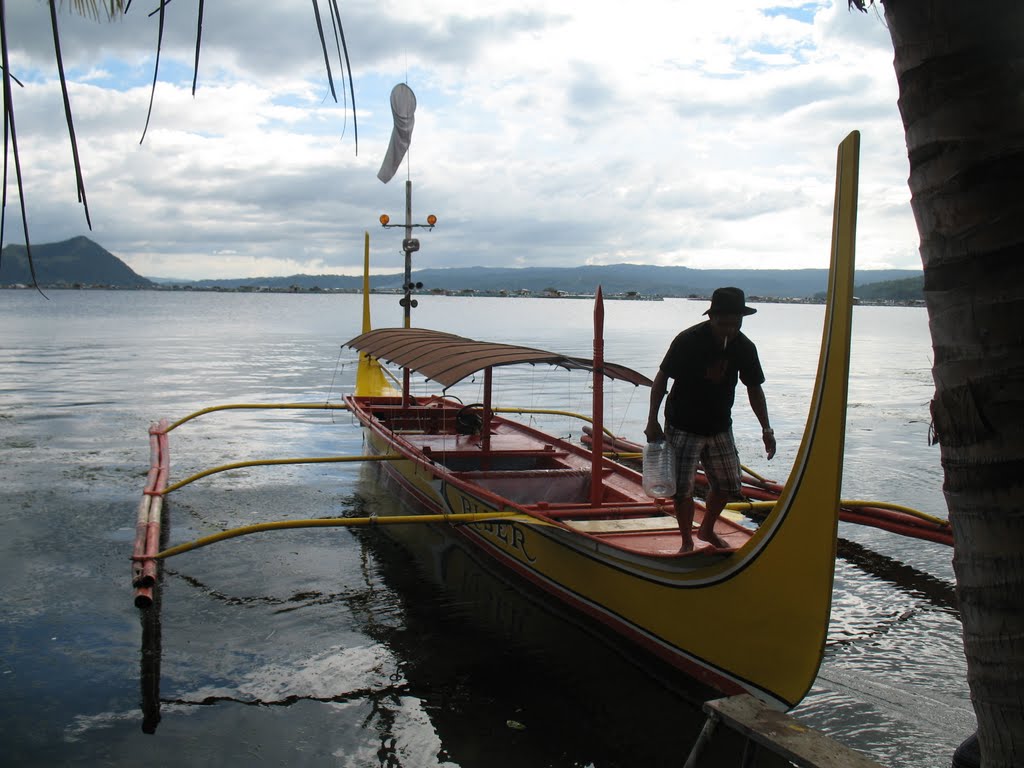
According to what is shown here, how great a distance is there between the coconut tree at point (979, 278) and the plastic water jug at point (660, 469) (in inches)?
138

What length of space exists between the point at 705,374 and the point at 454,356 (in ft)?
12.0

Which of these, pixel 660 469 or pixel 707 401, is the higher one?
pixel 707 401

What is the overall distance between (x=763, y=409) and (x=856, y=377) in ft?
84.1

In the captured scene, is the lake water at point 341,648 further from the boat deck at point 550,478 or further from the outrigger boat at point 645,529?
the boat deck at point 550,478

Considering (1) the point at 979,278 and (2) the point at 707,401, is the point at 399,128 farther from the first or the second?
(1) the point at 979,278

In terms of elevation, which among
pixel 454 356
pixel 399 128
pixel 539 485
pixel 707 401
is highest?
pixel 399 128

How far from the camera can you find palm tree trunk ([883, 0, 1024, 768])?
1.81m

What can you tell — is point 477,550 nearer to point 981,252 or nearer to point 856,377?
point 981,252

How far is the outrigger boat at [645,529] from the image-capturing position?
416 centimetres

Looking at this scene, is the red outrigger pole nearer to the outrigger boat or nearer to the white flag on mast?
the outrigger boat

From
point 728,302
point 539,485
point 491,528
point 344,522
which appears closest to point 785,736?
point 728,302

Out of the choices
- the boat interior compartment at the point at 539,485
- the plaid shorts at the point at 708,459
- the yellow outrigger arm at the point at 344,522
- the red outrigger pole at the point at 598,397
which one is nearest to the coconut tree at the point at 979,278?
the plaid shorts at the point at 708,459

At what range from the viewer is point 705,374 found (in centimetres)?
538

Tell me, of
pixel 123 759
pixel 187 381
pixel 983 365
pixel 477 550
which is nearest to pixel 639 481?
pixel 477 550
